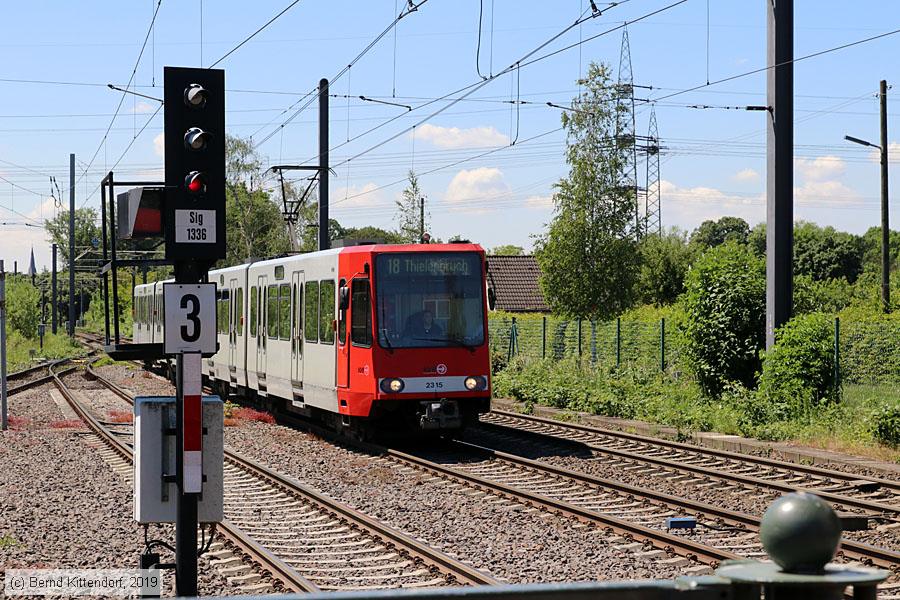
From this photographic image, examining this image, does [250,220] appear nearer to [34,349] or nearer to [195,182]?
[34,349]

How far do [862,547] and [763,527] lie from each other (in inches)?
308

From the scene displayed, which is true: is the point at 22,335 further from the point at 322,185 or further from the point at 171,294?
the point at 171,294

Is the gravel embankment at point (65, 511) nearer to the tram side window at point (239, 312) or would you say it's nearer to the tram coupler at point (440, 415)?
the tram coupler at point (440, 415)

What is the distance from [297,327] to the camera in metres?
20.8

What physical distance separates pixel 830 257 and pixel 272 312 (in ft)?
263

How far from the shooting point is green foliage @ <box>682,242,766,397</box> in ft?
73.1

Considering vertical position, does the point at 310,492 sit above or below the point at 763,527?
below

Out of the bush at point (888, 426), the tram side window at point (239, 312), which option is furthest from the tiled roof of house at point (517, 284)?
the bush at point (888, 426)

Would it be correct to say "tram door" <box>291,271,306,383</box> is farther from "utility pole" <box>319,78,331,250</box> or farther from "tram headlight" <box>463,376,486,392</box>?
"utility pole" <box>319,78,331,250</box>

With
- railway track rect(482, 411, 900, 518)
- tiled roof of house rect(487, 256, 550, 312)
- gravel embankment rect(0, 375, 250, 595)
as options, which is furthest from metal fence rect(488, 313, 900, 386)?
tiled roof of house rect(487, 256, 550, 312)

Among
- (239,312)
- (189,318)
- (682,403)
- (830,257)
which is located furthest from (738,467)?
(830,257)

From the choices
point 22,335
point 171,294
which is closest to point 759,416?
point 171,294

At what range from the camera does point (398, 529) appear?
11.5m

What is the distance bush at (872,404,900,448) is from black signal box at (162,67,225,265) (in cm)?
1267
